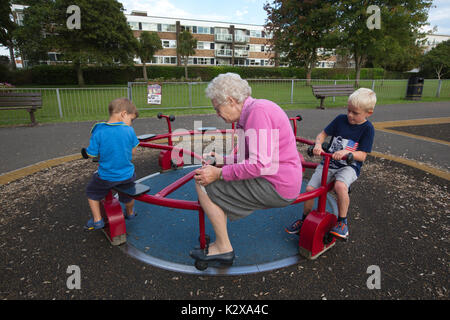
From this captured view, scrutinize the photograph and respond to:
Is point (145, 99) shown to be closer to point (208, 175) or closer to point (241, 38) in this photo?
point (208, 175)

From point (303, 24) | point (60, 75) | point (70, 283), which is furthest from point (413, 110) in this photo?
point (60, 75)

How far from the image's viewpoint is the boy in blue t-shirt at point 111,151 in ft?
7.93

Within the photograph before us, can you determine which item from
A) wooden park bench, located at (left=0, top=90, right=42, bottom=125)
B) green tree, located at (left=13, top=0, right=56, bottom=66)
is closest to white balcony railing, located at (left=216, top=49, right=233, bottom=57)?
green tree, located at (left=13, top=0, right=56, bottom=66)

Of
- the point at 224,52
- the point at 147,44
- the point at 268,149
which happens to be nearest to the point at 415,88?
the point at 268,149

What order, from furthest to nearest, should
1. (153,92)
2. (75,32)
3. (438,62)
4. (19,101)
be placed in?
(438,62)
(75,32)
(153,92)
(19,101)

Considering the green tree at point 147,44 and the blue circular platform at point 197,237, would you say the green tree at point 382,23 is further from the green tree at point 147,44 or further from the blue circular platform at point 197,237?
the green tree at point 147,44

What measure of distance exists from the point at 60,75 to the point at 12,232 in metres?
34.5

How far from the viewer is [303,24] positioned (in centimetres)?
2386

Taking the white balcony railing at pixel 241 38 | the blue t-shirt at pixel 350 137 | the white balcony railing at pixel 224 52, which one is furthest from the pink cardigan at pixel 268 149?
the white balcony railing at pixel 241 38

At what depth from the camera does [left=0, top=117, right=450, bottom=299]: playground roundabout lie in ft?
6.54

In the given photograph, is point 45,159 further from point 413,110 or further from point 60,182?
point 413,110

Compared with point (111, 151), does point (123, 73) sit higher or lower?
higher

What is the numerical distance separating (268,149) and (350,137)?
1.35 meters

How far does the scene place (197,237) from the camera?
2.64m
